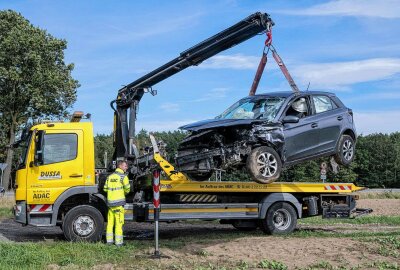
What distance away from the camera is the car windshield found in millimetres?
10625

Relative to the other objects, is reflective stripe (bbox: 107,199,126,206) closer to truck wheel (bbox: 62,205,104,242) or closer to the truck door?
truck wheel (bbox: 62,205,104,242)

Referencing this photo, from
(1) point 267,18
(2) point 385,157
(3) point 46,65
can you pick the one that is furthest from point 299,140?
(2) point 385,157

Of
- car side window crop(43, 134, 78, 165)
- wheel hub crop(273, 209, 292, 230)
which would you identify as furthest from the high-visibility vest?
wheel hub crop(273, 209, 292, 230)

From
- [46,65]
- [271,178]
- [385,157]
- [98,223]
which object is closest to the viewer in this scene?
[271,178]

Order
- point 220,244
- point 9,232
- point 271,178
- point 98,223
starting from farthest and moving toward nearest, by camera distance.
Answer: point 9,232 → point 98,223 → point 220,244 → point 271,178

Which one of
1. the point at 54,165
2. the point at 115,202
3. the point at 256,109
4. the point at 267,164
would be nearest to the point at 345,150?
the point at 256,109

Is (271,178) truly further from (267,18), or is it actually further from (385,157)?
(385,157)

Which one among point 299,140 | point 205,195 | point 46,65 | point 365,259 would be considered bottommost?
point 365,259

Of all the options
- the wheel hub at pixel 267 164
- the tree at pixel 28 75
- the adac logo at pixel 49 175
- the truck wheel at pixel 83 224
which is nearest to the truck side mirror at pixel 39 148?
the adac logo at pixel 49 175

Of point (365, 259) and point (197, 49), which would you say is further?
point (197, 49)

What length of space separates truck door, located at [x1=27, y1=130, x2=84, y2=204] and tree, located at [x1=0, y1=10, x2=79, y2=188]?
25.8 m

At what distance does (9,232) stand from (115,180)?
4.79 metres

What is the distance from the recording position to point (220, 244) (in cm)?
1062

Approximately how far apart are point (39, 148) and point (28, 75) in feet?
92.0
